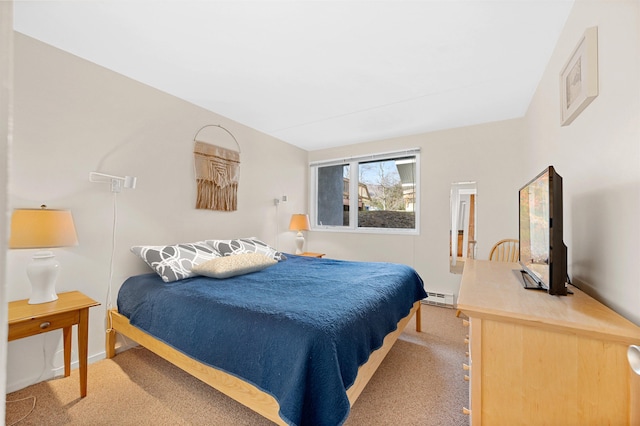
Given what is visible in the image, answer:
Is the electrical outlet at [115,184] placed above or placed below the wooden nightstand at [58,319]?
above

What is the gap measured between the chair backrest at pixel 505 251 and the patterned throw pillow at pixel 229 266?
266 centimetres

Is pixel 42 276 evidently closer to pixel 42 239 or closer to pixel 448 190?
pixel 42 239

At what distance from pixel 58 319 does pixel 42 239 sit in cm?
52

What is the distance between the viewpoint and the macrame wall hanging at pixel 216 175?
3.01 meters

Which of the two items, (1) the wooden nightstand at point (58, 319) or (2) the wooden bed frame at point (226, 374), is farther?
(1) the wooden nightstand at point (58, 319)

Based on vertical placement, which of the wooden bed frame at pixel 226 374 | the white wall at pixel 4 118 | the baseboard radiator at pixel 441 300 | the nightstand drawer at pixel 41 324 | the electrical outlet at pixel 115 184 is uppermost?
the electrical outlet at pixel 115 184

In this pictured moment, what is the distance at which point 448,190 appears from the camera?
366 cm

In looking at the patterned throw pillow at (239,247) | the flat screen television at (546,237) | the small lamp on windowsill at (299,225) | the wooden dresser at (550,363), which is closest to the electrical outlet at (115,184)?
the patterned throw pillow at (239,247)

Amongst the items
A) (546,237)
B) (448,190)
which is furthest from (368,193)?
(546,237)

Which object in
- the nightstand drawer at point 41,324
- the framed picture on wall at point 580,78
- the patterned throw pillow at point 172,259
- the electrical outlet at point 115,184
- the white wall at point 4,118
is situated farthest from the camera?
the electrical outlet at point 115,184

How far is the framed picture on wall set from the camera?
4.36 feet

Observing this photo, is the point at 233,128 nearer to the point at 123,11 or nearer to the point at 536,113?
the point at 123,11

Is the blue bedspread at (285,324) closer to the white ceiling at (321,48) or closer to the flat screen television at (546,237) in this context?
the flat screen television at (546,237)

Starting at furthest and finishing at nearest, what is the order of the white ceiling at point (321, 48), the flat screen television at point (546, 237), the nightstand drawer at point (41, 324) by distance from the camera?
1. the white ceiling at point (321, 48)
2. the nightstand drawer at point (41, 324)
3. the flat screen television at point (546, 237)
